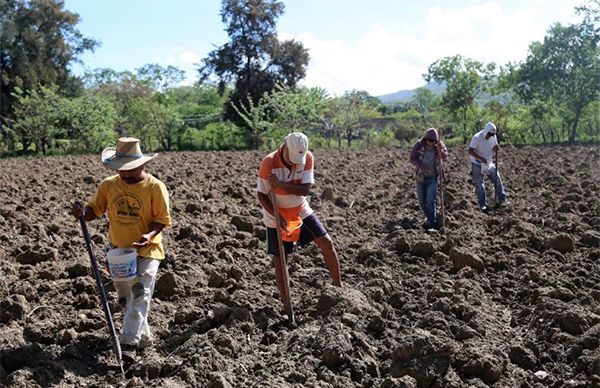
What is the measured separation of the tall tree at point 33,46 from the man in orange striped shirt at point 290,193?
105ft

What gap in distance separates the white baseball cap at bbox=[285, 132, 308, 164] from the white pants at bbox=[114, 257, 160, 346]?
1.37 meters

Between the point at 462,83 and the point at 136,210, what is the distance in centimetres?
3119

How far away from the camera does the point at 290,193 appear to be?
5441 millimetres

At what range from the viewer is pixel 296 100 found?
3647cm

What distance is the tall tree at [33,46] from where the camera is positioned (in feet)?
116

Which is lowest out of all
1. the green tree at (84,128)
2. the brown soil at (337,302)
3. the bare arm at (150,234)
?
the brown soil at (337,302)

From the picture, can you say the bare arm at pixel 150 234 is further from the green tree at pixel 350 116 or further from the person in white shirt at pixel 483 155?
the green tree at pixel 350 116

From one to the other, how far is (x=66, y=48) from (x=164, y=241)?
33.9 meters

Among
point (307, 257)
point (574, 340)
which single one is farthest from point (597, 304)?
point (307, 257)

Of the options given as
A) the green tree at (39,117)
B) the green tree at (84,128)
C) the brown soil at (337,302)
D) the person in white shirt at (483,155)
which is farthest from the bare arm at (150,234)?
the green tree at (39,117)

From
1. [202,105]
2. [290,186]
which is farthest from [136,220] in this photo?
[202,105]

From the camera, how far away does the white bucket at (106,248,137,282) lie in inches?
182

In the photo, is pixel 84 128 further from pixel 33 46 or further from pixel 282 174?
pixel 282 174

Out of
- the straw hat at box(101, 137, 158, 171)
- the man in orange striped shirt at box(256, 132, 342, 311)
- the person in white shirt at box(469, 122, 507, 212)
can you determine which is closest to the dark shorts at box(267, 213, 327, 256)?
the man in orange striped shirt at box(256, 132, 342, 311)
